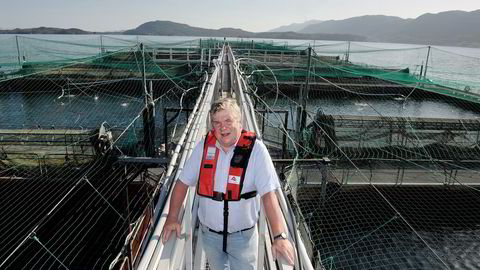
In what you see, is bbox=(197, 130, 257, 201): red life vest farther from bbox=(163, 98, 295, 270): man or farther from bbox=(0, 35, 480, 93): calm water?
bbox=(0, 35, 480, 93): calm water

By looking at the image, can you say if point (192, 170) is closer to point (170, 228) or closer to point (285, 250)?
point (170, 228)

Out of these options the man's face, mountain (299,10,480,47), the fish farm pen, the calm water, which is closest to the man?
the man's face

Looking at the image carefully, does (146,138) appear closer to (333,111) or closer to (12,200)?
A: (12,200)

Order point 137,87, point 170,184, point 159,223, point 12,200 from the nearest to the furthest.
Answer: point 159,223 → point 170,184 → point 12,200 → point 137,87

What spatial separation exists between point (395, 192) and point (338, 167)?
5.49ft

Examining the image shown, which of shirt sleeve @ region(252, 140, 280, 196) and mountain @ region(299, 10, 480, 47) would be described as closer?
shirt sleeve @ region(252, 140, 280, 196)

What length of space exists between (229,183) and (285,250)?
1.47 ft

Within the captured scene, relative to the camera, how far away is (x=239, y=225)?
6.36 ft

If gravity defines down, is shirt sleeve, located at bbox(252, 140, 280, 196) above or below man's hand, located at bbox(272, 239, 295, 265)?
above

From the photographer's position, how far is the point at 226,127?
5.92 feet

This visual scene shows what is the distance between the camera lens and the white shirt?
1758 mm

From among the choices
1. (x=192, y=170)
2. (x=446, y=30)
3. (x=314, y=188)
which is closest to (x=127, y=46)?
(x=314, y=188)

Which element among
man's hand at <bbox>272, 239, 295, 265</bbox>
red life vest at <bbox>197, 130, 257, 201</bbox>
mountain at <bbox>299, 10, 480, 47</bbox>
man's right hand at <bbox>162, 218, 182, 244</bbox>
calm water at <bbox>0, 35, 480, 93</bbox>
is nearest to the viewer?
man's hand at <bbox>272, 239, 295, 265</bbox>

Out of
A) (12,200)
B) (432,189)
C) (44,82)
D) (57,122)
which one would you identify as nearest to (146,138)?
(12,200)
